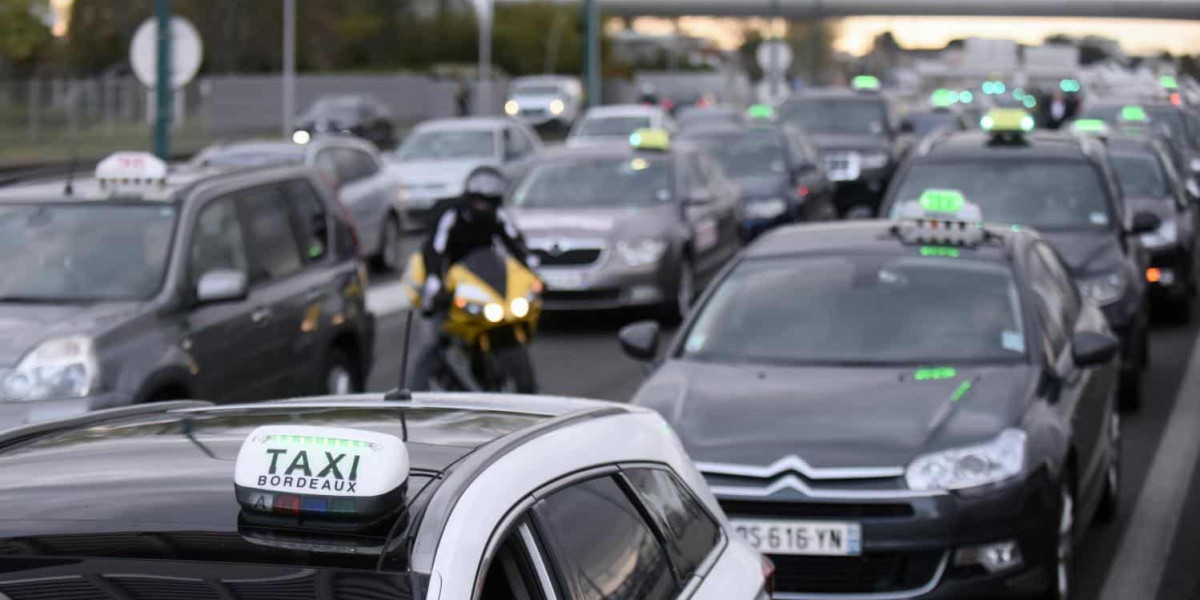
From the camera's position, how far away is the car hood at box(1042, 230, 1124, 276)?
1235 cm

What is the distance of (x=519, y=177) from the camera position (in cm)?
1741

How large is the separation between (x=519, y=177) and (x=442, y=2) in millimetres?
85794

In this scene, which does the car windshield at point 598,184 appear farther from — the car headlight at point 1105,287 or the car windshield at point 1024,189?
the car headlight at point 1105,287

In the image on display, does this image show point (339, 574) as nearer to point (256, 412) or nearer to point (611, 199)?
point (256, 412)

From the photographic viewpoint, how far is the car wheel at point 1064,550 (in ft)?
22.1

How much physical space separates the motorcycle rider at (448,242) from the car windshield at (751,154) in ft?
40.0

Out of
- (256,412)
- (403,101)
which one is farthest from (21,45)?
(256,412)

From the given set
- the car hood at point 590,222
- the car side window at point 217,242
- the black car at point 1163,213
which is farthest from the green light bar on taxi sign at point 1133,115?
the car side window at point 217,242

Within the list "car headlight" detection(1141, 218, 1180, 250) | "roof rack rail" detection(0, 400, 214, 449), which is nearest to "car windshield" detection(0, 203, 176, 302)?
"roof rack rail" detection(0, 400, 214, 449)

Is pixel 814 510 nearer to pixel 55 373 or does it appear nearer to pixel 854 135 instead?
pixel 55 373

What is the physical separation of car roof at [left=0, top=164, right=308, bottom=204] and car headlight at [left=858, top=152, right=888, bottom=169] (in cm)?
1896

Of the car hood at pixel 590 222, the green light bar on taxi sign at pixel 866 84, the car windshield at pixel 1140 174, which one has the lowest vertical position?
the green light bar on taxi sign at pixel 866 84

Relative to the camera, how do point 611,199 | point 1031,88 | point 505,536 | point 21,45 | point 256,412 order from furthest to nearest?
1. point 21,45
2. point 1031,88
3. point 611,199
4. point 256,412
5. point 505,536

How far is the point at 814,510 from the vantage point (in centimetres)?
657
